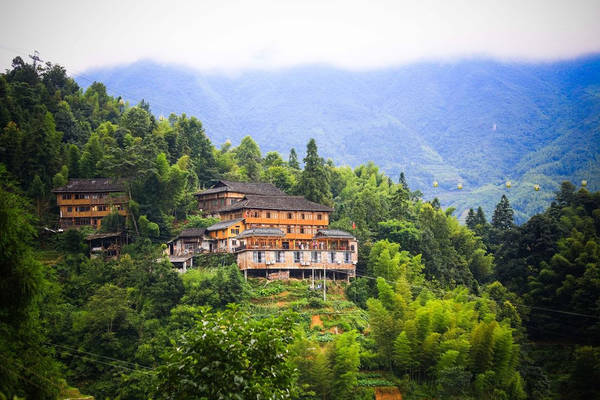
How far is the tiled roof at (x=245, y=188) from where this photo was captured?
4944cm

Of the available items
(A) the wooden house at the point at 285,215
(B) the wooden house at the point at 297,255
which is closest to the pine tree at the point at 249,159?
(A) the wooden house at the point at 285,215

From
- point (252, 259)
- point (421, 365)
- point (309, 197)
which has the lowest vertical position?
point (421, 365)

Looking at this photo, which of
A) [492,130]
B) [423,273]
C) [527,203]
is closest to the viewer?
[423,273]

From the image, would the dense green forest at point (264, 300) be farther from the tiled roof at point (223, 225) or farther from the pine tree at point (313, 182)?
the tiled roof at point (223, 225)

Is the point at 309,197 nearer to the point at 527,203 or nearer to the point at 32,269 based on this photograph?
the point at 32,269

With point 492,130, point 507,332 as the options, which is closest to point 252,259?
point 507,332

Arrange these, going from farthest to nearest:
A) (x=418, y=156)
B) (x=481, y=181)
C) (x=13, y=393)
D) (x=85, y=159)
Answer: (x=418, y=156) → (x=481, y=181) → (x=85, y=159) → (x=13, y=393)

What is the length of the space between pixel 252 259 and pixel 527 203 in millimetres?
87436

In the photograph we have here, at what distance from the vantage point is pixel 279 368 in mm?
14000

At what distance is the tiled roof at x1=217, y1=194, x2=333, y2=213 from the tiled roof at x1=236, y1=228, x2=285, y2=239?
9.06 ft

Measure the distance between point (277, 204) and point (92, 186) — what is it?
13.6m

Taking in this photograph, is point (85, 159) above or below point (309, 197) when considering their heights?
above

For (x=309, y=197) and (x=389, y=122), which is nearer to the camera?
(x=309, y=197)

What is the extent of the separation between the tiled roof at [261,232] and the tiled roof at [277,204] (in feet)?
9.06
